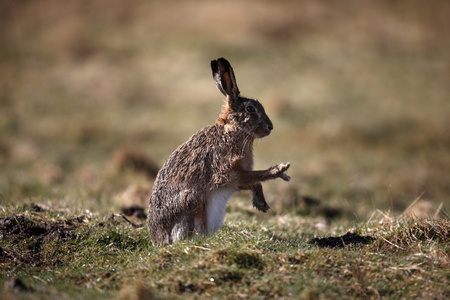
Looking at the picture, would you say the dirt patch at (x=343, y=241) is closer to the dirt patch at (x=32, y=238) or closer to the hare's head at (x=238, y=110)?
the hare's head at (x=238, y=110)

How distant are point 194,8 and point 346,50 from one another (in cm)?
702

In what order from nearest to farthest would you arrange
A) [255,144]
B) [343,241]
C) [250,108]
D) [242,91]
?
1. [343,241]
2. [250,108]
3. [255,144]
4. [242,91]

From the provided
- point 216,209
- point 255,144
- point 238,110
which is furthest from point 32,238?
point 255,144

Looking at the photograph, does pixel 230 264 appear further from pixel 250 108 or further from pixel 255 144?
pixel 255 144

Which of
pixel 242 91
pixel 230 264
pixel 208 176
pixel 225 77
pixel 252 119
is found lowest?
pixel 230 264

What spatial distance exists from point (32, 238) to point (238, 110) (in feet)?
9.17

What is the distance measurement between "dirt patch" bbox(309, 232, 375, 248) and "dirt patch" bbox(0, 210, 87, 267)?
2.79 metres

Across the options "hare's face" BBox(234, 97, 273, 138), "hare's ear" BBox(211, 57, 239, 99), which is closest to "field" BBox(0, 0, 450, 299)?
"hare's face" BBox(234, 97, 273, 138)

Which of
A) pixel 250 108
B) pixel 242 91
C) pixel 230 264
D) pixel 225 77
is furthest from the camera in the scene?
pixel 242 91

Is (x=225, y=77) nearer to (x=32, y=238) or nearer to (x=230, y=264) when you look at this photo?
(x=230, y=264)

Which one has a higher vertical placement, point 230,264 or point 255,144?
point 255,144

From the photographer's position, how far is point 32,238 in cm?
601

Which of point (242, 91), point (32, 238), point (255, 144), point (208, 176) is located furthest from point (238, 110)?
point (242, 91)

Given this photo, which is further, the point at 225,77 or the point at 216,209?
the point at 225,77
